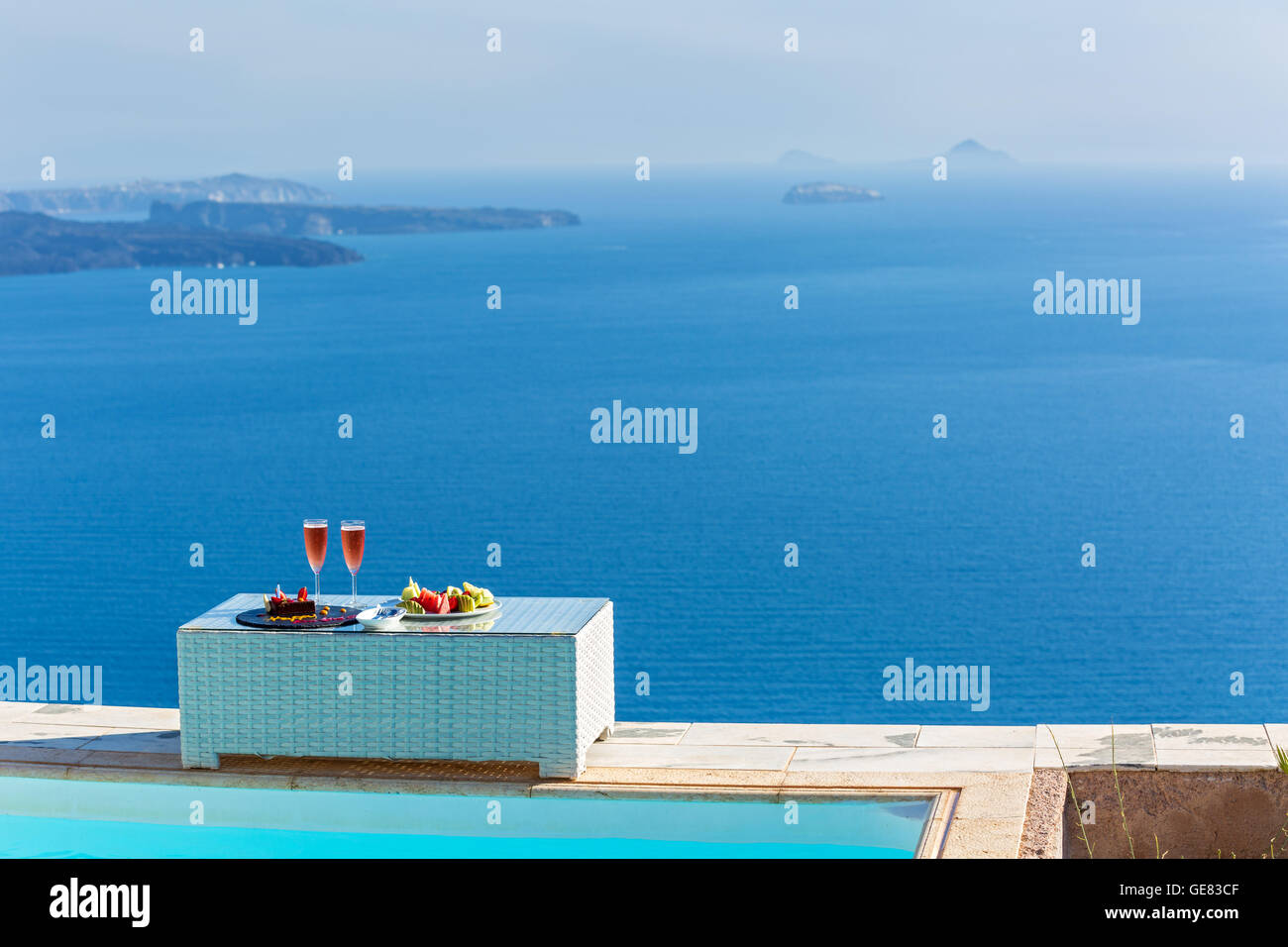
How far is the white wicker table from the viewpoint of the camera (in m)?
5.38

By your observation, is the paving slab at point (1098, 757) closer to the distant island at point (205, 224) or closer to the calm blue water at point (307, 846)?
the calm blue water at point (307, 846)

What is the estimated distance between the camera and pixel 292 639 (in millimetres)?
5449

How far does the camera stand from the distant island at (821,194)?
147m

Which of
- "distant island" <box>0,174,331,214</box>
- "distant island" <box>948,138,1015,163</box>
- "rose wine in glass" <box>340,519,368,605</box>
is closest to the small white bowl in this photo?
"rose wine in glass" <box>340,519,368,605</box>

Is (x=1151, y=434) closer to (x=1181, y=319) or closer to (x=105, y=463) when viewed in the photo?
(x=1181, y=319)

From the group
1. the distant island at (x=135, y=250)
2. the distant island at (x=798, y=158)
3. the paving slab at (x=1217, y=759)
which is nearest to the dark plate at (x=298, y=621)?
the paving slab at (x=1217, y=759)

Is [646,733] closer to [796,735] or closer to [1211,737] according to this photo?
[796,735]

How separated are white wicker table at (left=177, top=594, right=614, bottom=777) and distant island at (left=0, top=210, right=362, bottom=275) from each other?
313 ft

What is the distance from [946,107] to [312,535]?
388 ft

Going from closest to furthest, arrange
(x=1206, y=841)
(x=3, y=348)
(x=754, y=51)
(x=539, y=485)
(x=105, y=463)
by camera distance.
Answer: (x=1206, y=841)
(x=539, y=485)
(x=105, y=463)
(x=3, y=348)
(x=754, y=51)

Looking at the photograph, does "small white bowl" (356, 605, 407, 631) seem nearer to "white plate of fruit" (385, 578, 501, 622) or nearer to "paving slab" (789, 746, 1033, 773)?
"white plate of fruit" (385, 578, 501, 622)

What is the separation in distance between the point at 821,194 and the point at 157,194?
59.6 meters

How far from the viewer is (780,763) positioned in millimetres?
5598
